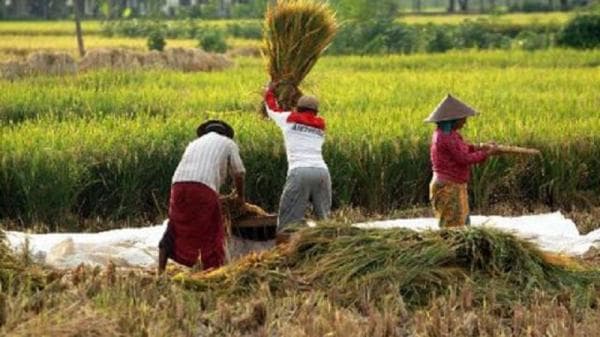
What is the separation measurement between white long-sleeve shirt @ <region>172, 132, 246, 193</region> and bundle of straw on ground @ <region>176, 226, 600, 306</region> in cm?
109

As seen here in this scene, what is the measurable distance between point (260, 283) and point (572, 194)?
4.74m

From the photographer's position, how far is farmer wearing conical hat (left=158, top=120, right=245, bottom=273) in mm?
6730

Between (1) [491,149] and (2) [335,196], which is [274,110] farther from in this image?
(2) [335,196]

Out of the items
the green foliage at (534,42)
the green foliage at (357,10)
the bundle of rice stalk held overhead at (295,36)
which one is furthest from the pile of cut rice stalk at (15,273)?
the green foliage at (357,10)

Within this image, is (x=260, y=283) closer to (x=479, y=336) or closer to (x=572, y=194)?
(x=479, y=336)

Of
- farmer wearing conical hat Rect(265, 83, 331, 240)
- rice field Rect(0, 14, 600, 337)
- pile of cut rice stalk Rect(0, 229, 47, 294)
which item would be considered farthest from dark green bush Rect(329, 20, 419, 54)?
pile of cut rice stalk Rect(0, 229, 47, 294)

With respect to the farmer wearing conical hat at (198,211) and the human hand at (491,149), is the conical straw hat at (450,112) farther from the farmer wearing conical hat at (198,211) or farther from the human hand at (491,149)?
the farmer wearing conical hat at (198,211)

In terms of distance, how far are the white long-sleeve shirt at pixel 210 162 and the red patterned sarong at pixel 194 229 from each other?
0.14 feet

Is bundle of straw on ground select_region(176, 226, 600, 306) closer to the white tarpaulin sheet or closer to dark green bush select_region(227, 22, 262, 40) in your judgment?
the white tarpaulin sheet

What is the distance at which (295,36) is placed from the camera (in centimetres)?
814

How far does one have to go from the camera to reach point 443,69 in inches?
799

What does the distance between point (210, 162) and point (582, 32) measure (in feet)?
69.5

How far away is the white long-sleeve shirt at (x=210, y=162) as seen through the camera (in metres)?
6.75

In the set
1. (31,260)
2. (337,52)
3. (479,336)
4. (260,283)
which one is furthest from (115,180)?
(337,52)
